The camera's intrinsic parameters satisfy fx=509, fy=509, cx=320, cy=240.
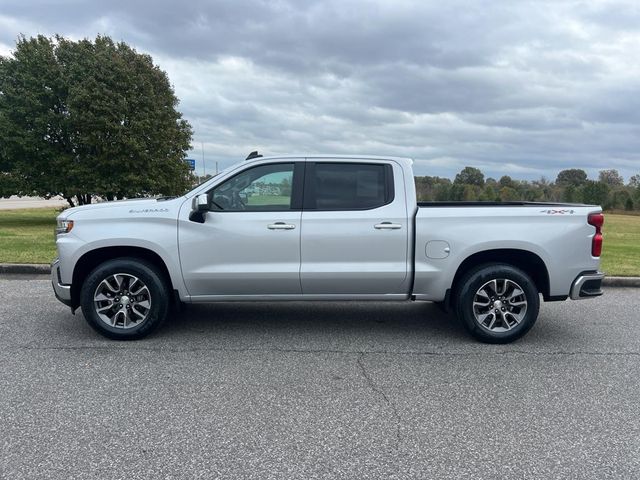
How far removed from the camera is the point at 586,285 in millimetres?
5184

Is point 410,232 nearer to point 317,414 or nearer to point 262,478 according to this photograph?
point 317,414

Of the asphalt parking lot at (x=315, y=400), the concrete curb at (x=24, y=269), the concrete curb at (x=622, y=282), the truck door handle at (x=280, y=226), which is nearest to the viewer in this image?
the asphalt parking lot at (x=315, y=400)

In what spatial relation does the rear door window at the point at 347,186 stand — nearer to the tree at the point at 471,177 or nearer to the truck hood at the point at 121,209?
the truck hood at the point at 121,209

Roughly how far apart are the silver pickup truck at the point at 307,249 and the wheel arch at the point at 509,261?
0.04m

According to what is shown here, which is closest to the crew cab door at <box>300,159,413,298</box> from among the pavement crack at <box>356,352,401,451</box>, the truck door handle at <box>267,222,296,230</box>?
the truck door handle at <box>267,222,296,230</box>

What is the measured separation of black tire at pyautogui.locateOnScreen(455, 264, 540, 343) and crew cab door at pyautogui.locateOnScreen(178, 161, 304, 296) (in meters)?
1.73

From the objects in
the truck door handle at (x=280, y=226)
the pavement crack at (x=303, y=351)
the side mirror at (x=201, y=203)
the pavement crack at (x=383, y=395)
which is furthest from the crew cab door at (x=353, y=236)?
the side mirror at (x=201, y=203)

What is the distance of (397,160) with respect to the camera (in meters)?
5.42

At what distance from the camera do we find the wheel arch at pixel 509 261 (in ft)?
17.3

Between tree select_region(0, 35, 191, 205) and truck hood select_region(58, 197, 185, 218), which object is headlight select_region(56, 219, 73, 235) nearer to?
truck hood select_region(58, 197, 185, 218)

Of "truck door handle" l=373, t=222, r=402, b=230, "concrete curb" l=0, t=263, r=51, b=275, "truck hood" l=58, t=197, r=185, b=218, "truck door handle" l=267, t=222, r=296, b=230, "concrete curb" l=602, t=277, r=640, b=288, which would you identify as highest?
"truck hood" l=58, t=197, r=185, b=218

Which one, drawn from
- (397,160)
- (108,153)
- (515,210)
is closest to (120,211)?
(397,160)

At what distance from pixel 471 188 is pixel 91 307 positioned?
116 feet

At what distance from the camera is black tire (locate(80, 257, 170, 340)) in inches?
201
